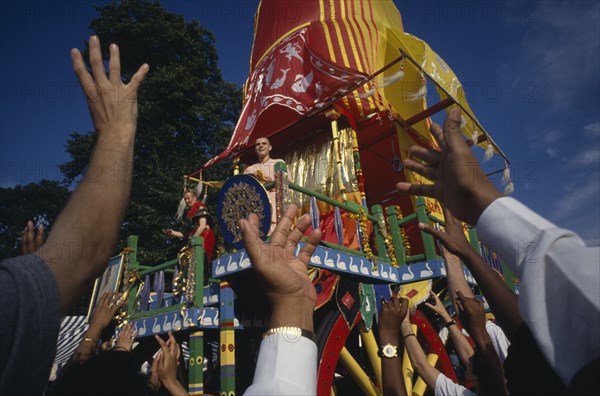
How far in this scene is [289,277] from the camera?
1.28 metres

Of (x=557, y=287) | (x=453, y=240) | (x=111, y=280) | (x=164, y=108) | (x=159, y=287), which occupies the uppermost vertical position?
(x=164, y=108)

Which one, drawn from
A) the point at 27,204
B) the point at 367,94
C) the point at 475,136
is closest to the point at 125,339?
the point at 367,94

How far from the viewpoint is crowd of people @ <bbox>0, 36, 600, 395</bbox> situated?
760mm

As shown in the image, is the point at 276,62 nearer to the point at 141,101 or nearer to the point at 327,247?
the point at 327,247

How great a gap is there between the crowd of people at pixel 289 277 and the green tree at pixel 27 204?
25.3 metres

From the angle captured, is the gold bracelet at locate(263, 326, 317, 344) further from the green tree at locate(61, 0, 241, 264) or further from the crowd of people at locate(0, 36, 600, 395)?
the green tree at locate(61, 0, 241, 264)

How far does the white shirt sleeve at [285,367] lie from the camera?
3.53 ft

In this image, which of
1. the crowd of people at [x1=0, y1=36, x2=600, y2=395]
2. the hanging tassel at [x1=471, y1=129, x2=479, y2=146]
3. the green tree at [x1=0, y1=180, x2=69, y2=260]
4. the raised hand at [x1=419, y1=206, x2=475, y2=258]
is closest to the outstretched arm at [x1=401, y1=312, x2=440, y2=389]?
the raised hand at [x1=419, y1=206, x2=475, y2=258]

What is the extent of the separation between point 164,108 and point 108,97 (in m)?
15.3

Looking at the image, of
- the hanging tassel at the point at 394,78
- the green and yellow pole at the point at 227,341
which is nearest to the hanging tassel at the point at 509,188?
the hanging tassel at the point at 394,78

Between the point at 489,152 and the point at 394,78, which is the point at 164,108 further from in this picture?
the point at 489,152

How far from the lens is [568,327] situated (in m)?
0.76

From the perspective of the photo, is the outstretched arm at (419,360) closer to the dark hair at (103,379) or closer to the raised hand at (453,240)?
the raised hand at (453,240)

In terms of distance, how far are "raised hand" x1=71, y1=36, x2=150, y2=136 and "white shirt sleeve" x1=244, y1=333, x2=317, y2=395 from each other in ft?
2.39
